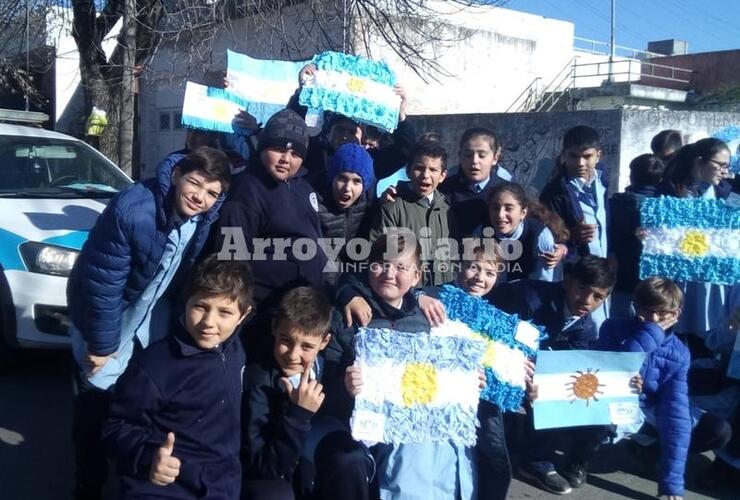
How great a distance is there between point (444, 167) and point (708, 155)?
1.87 m

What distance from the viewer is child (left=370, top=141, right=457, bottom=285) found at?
427 cm

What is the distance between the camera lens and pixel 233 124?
193 inches

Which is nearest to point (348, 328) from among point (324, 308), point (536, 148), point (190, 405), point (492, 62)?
point (324, 308)

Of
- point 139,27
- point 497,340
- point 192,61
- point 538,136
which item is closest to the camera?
point 497,340

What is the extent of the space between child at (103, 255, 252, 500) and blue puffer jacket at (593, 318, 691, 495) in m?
2.19

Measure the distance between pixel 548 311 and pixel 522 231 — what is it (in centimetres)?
53

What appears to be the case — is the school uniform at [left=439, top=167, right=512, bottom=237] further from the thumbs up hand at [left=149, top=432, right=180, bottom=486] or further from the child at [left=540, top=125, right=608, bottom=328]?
the thumbs up hand at [left=149, top=432, right=180, bottom=486]

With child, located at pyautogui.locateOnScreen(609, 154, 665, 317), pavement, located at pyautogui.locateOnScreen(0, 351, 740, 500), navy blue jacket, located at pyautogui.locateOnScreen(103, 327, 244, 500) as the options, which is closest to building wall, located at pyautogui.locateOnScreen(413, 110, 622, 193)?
child, located at pyautogui.locateOnScreen(609, 154, 665, 317)

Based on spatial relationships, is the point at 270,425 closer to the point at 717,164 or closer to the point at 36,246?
the point at 36,246

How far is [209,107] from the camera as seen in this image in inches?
190

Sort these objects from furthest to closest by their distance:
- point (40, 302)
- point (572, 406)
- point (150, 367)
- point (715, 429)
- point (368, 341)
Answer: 1. point (40, 302)
2. point (715, 429)
3. point (572, 406)
4. point (368, 341)
5. point (150, 367)

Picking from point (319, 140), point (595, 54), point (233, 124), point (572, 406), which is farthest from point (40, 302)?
point (595, 54)

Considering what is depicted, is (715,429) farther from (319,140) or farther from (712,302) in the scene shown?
(319,140)

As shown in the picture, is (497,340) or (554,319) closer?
(497,340)
